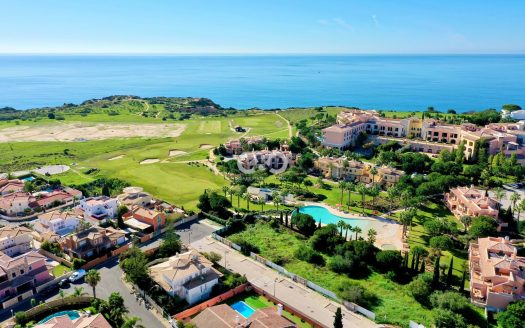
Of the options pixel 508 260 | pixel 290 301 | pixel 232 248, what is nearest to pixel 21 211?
pixel 232 248

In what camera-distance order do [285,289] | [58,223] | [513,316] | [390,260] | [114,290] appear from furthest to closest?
1. [58,223]
2. [390,260]
3. [285,289]
4. [114,290]
5. [513,316]

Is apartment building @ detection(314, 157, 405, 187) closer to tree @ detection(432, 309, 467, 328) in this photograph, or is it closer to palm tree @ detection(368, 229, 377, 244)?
palm tree @ detection(368, 229, 377, 244)

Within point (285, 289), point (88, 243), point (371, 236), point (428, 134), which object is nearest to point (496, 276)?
point (371, 236)

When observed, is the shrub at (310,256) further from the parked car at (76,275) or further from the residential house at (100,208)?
the residential house at (100,208)

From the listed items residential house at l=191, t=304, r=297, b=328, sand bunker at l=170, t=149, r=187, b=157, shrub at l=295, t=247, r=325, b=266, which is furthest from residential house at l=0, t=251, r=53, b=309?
sand bunker at l=170, t=149, r=187, b=157

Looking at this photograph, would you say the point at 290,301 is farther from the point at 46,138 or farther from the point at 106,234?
the point at 46,138

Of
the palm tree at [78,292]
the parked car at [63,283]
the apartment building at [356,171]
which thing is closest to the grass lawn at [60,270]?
the parked car at [63,283]

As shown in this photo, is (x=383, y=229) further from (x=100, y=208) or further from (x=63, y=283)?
(x=100, y=208)
